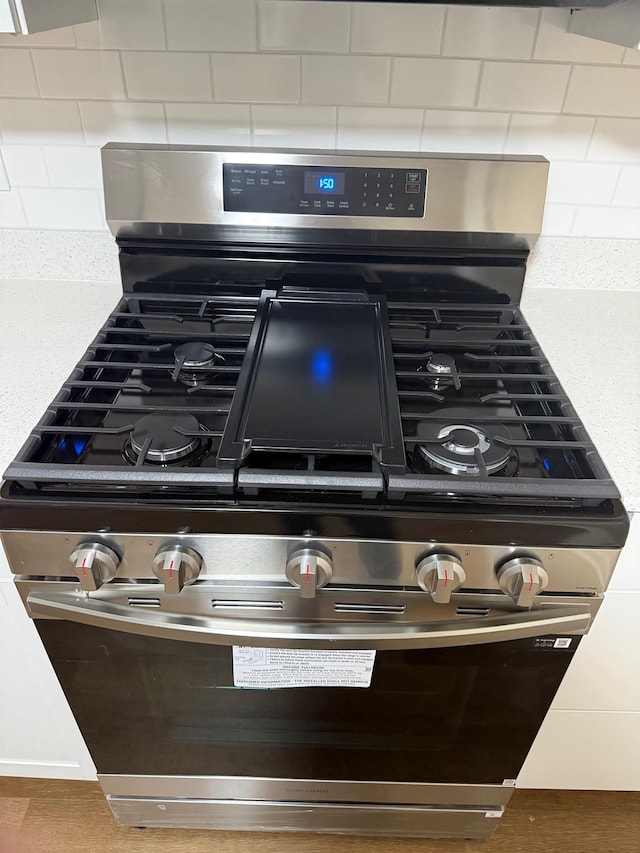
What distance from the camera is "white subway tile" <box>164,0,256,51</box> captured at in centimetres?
105

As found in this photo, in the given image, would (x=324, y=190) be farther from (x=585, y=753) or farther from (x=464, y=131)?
(x=585, y=753)

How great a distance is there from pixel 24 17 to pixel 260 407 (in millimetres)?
567

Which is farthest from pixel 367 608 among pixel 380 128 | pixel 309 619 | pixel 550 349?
pixel 380 128

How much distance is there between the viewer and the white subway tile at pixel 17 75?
3.60 feet

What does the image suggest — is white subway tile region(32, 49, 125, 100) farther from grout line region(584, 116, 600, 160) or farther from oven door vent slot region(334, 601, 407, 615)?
oven door vent slot region(334, 601, 407, 615)

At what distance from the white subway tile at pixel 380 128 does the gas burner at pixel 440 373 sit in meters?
0.43

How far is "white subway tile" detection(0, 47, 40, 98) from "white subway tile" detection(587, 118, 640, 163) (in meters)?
1.01

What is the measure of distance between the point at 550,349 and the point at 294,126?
1.99ft

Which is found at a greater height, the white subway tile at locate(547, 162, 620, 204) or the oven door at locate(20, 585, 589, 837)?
the white subway tile at locate(547, 162, 620, 204)

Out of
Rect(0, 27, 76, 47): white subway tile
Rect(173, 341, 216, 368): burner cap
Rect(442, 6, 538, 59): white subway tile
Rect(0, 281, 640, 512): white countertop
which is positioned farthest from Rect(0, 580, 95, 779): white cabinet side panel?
Rect(442, 6, 538, 59): white subway tile

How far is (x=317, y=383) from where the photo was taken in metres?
0.93

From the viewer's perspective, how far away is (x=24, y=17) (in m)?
0.79

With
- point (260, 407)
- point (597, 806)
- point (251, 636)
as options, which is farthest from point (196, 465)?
point (597, 806)

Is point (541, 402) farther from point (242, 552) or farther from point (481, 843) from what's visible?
point (481, 843)
